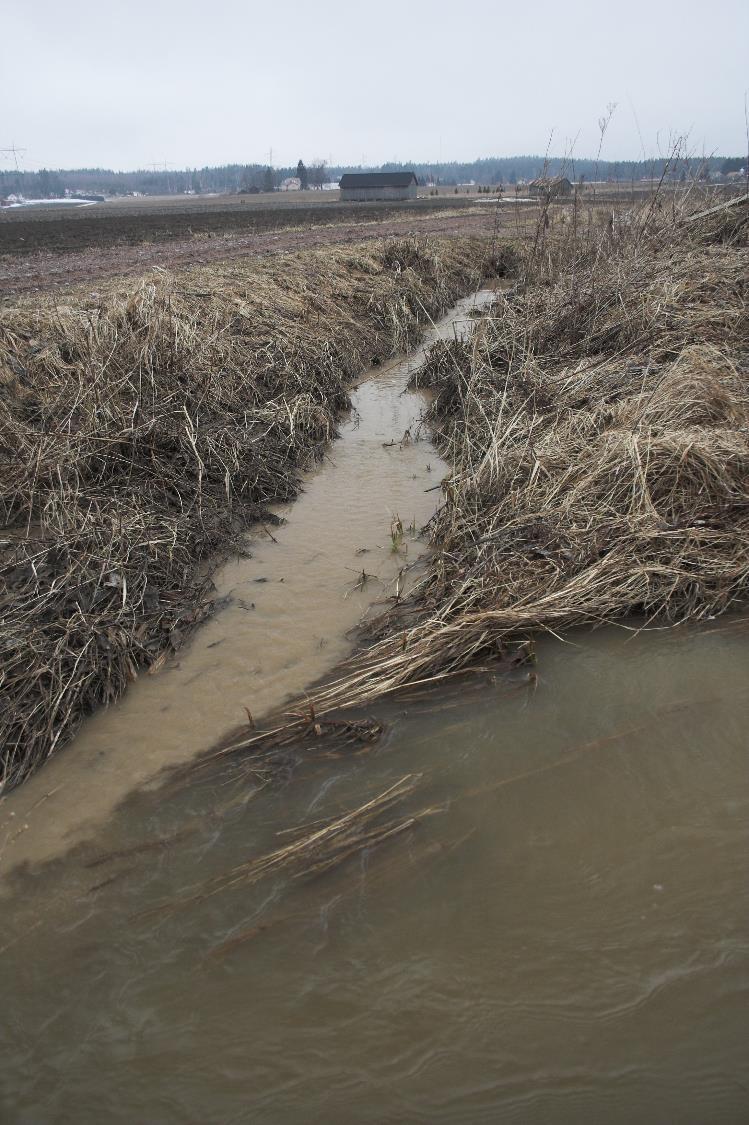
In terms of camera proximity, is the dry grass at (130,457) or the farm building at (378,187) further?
the farm building at (378,187)

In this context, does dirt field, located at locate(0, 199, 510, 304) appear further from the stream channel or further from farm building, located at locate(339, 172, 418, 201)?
farm building, located at locate(339, 172, 418, 201)

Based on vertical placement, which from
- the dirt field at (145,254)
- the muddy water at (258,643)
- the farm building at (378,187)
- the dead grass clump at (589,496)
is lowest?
the muddy water at (258,643)

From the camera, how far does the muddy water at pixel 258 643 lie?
2848 mm

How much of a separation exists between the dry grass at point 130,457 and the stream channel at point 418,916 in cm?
41

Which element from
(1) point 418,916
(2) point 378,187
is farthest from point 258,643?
(2) point 378,187

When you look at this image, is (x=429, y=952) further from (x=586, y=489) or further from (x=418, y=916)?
(x=586, y=489)

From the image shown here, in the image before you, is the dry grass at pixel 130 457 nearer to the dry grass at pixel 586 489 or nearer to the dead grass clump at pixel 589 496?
the dry grass at pixel 586 489

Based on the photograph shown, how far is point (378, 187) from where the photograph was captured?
2281 inches

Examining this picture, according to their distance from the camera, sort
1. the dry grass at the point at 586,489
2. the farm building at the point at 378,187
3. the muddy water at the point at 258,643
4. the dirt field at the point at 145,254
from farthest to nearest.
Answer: the farm building at the point at 378,187 < the dirt field at the point at 145,254 < the dry grass at the point at 586,489 < the muddy water at the point at 258,643

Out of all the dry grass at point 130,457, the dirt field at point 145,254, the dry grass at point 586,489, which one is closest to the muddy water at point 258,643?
the dry grass at point 130,457

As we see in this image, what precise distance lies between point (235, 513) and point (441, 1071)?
13.2 ft

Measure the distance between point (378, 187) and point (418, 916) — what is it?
64.9m

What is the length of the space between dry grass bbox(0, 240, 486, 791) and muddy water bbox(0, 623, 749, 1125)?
36.5 inches

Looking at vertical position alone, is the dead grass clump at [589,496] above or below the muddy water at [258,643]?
above
